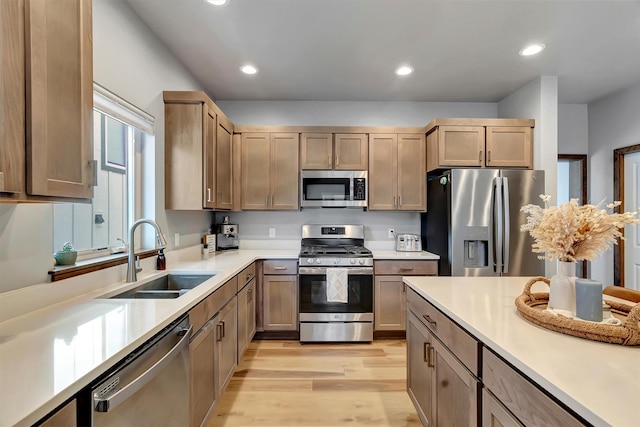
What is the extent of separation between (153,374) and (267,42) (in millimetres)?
2425

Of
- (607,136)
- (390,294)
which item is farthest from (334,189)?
(607,136)

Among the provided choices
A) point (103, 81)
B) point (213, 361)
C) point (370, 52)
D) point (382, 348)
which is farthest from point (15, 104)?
point (382, 348)

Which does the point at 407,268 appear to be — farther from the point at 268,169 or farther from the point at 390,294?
the point at 268,169

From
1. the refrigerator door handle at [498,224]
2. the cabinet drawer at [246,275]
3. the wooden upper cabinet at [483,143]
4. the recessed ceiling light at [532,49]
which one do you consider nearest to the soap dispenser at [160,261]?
the cabinet drawer at [246,275]

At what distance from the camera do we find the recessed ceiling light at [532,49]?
8.33ft

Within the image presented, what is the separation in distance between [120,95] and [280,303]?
88.4 inches

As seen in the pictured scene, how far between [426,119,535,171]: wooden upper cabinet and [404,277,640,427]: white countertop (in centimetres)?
210

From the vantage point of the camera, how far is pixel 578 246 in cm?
115

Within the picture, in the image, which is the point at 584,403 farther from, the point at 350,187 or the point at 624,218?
the point at 350,187

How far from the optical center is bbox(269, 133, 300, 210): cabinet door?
137 inches

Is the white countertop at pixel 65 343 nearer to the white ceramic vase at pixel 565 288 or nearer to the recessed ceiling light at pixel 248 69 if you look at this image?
the white ceramic vase at pixel 565 288

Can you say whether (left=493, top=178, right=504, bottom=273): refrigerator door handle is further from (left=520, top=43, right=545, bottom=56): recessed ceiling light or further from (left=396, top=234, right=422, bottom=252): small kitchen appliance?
(left=520, top=43, right=545, bottom=56): recessed ceiling light

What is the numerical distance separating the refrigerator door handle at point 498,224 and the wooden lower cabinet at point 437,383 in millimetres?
1516

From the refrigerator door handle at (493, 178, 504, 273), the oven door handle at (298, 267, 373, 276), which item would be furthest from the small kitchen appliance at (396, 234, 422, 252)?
the refrigerator door handle at (493, 178, 504, 273)
